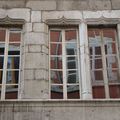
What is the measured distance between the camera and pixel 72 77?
300 inches

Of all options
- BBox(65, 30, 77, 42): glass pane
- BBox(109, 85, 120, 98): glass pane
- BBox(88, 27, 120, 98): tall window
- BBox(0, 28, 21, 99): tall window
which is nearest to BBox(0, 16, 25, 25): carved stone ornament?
BBox(0, 28, 21, 99): tall window

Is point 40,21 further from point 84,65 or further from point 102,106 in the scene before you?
point 102,106

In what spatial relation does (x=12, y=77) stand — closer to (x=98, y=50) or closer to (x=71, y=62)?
(x=71, y=62)

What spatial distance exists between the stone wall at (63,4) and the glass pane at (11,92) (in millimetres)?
1989

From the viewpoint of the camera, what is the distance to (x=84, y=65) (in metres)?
7.52

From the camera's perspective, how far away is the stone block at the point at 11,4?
8.12 m

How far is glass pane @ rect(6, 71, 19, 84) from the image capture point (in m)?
7.55

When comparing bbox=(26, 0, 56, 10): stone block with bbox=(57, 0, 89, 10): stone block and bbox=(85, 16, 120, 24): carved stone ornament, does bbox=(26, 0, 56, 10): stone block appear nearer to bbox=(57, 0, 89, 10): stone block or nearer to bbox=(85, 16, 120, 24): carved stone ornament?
bbox=(57, 0, 89, 10): stone block

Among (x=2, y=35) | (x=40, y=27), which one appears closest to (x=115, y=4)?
(x=40, y=27)

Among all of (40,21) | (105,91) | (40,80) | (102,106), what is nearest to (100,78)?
(105,91)

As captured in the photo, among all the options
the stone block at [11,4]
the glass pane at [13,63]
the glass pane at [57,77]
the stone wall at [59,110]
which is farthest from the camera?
the stone block at [11,4]

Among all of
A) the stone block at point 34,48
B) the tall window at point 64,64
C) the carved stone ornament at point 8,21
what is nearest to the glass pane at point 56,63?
the tall window at point 64,64

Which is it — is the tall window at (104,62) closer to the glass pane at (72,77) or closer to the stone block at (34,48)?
the glass pane at (72,77)

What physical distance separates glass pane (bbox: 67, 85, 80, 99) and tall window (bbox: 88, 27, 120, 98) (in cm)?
36
